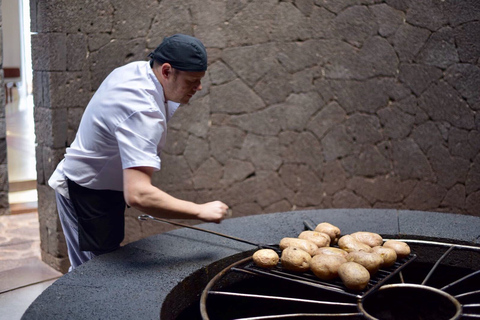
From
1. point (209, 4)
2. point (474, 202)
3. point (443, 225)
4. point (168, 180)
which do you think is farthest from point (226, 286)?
point (474, 202)

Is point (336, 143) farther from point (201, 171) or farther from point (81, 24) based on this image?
point (81, 24)

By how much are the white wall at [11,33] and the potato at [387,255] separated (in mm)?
9812

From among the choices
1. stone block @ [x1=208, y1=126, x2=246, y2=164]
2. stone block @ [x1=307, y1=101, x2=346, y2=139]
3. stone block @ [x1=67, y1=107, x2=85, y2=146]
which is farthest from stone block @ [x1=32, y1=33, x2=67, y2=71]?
stone block @ [x1=307, y1=101, x2=346, y2=139]

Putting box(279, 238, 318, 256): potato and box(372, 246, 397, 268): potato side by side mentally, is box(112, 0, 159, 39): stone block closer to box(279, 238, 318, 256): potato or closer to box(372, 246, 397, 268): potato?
box(279, 238, 318, 256): potato

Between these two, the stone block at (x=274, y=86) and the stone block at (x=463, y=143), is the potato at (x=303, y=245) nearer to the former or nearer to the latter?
the stone block at (x=274, y=86)

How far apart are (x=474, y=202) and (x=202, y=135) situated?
7.95 feet

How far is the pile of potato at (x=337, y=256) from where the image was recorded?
1489 millimetres

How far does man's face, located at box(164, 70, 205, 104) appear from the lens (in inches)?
78.5

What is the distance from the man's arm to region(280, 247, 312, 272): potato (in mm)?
303

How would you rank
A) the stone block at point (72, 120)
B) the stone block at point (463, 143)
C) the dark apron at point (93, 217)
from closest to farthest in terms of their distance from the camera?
the dark apron at point (93, 217) < the stone block at point (72, 120) < the stone block at point (463, 143)

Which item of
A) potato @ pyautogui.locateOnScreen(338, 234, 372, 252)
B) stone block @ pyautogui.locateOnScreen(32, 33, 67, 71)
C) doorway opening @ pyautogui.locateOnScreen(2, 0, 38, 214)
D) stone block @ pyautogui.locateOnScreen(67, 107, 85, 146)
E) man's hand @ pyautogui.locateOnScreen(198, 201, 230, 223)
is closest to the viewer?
potato @ pyautogui.locateOnScreen(338, 234, 372, 252)

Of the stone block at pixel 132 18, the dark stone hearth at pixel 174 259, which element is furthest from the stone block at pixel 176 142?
the dark stone hearth at pixel 174 259

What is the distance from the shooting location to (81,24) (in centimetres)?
388

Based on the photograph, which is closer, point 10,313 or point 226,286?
point 226,286
